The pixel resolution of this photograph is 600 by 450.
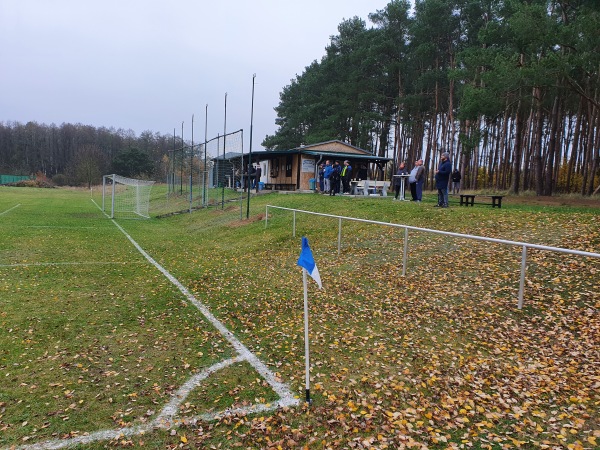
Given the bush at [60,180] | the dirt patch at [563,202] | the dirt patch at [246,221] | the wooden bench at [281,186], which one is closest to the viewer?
the dirt patch at [563,202]

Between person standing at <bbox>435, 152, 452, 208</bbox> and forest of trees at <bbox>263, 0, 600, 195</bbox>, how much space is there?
8152 millimetres

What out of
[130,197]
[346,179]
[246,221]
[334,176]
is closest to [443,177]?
[246,221]

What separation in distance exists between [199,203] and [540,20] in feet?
68.0

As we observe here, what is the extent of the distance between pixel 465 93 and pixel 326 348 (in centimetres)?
2091

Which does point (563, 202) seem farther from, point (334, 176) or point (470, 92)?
point (334, 176)

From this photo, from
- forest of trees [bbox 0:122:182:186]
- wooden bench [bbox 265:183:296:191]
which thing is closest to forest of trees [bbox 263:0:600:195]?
wooden bench [bbox 265:183:296:191]

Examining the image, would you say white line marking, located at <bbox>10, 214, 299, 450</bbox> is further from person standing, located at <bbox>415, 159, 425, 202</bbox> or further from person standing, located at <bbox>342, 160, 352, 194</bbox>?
person standing, located at <bbox>342, 160, 352, 194</bbox>


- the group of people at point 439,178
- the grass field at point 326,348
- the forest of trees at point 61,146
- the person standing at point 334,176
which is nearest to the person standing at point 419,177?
the group of people at point 439,178

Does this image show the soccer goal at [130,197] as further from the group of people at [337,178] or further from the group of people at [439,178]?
the group of people at [439,178]

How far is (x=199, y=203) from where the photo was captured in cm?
2742

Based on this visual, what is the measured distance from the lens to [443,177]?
13750 mm

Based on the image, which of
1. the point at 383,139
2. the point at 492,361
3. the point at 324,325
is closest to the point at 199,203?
Result: the point at 324,325

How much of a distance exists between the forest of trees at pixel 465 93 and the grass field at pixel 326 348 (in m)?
12.6

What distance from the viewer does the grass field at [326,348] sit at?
3.55 meters
